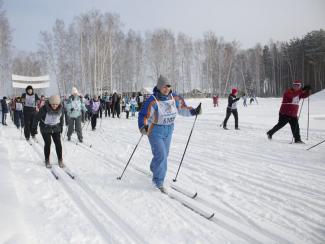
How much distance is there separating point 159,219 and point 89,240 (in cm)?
85

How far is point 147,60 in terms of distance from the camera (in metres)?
44.9

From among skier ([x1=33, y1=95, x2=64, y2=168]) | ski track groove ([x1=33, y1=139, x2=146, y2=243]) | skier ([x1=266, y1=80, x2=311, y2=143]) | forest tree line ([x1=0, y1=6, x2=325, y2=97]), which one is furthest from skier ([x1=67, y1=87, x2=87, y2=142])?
forest tree line ([x1=0, y1=6, x2=325, y2=97])

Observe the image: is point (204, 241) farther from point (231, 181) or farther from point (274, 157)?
point (274, 157)

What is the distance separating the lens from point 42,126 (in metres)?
6.37

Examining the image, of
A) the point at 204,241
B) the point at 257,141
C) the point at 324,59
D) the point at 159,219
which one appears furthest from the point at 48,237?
the point at 324,59

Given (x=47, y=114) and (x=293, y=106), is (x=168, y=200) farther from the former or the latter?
(x=293, y=106)

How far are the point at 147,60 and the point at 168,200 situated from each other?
41927 millimetres

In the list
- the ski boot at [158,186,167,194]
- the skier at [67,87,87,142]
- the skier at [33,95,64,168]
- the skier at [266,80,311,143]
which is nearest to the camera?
the ski boot at [158,186,167,194]

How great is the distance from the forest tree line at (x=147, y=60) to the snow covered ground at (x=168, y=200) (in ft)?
84.7

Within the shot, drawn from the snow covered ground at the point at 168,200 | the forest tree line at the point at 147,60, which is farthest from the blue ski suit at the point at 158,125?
the forest tree line at the point at 147,60

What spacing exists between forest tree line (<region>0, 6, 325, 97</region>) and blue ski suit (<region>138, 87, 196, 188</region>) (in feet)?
87.6

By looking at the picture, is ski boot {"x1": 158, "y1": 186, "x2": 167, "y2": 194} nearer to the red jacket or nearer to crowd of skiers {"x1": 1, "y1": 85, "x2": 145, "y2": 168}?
Result: crowd of skiers {"x1": 1, "y1": 85, "x2": 145, "y2": 168}

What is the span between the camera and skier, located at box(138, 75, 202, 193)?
464 centimetres

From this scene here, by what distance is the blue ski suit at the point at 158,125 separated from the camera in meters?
4.64
